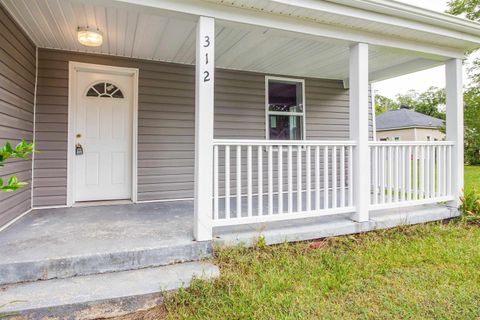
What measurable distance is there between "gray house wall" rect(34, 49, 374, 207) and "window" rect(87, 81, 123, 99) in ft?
1.01

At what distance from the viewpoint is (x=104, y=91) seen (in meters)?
4.30

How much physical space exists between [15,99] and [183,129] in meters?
2.18

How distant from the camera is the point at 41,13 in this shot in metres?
2.95

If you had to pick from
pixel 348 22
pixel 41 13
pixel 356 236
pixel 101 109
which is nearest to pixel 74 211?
pixel 101 109

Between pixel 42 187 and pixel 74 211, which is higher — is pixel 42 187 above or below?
above

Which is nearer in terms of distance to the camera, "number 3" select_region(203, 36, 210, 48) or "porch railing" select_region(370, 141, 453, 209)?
"number 3" select_region(203, 36, 210, 48)

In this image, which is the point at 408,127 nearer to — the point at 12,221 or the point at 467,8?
the point at 467,8

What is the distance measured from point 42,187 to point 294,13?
3849 mm

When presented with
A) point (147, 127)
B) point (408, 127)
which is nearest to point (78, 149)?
point (147, 127)

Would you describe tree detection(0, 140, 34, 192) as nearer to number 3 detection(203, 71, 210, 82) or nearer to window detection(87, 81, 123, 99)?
number 3 detection(203, 71, 210, 82)

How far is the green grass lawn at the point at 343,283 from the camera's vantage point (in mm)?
2078

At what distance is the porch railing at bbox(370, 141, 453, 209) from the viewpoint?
365 cm

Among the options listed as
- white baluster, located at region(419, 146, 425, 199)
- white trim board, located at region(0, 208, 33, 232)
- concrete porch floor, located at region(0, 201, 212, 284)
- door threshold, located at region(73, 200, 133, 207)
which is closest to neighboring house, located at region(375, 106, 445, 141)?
white baluster, located at region(419, 146, 425, 199)

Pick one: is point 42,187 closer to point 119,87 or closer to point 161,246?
point 119,87
